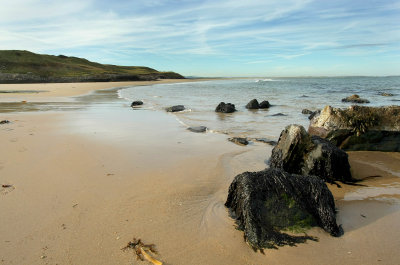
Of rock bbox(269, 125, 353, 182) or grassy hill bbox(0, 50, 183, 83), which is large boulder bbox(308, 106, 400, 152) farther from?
grassy hill bbox(0, 50, 183, 83)

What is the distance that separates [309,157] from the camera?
548 centimetres

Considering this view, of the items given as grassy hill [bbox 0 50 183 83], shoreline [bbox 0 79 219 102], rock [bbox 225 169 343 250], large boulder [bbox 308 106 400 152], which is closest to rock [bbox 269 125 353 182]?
rock [bbox 225 169 343 250]

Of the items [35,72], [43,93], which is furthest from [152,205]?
[35,72]

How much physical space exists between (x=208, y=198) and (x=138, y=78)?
79.7 metres

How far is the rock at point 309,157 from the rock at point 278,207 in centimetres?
150

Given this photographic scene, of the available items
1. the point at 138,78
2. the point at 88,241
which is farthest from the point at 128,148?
the point at 138,78

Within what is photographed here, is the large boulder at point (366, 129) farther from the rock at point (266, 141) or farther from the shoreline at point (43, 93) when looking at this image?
the shoreline at point (43, 93)

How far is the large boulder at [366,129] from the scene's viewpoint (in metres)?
7.23

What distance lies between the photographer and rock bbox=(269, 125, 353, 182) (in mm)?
5273

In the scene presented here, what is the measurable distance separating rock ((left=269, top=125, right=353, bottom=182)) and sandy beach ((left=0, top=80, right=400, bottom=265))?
1.14 ft

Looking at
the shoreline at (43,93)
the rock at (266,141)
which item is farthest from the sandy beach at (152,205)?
the shoreline at (43,93)

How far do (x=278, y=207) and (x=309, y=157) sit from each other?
89.1 inches

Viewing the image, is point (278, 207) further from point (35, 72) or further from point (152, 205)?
point (35, 72)

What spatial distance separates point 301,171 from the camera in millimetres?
5496
